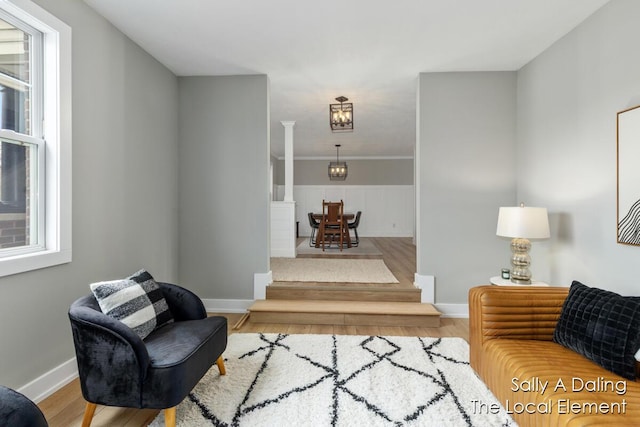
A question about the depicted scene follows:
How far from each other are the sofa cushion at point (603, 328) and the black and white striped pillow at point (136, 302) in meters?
2.45

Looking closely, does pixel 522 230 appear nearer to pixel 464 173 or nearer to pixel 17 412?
pixel 464 173

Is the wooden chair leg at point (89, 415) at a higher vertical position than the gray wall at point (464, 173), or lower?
lower

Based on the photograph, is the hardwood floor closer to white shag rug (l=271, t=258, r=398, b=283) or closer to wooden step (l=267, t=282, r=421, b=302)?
wooden step (l=267, t=282, r=421, b=302)

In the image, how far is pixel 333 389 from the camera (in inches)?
79.7

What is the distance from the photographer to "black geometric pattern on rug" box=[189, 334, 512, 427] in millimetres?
1765

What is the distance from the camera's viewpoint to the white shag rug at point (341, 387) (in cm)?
175

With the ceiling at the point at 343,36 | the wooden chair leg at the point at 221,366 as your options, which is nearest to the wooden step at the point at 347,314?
the wooden chair leg at the point at 221,366

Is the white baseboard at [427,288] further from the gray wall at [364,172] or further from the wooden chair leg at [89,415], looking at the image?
the gray wall at [364,172]

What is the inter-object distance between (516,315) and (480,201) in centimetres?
174

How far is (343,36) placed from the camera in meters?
2.69

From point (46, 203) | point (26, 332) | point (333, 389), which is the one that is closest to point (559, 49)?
point (333, 389)

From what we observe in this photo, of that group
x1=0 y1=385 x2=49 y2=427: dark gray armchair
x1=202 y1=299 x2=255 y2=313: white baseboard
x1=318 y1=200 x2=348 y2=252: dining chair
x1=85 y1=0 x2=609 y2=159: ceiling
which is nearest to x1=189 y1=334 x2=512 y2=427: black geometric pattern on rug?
x1=202 y1=299 x2=255 y2=313: white baseboard

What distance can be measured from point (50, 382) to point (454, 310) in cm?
356

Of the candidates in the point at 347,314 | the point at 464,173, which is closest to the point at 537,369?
the point at 347,314
